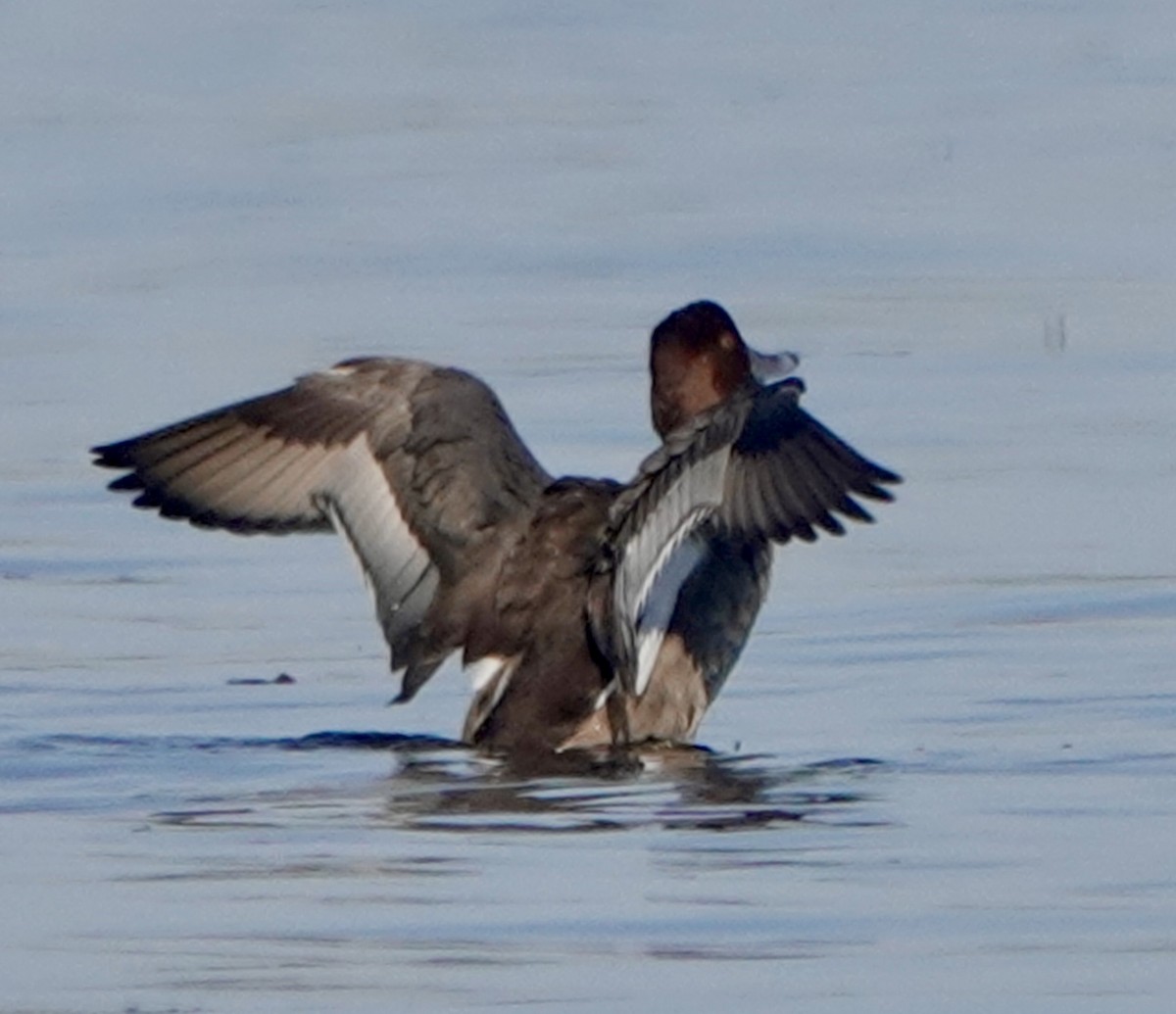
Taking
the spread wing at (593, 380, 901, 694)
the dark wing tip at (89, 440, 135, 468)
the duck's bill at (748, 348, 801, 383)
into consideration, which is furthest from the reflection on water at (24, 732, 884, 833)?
the duck's bill at (748, 348, 801, 383)

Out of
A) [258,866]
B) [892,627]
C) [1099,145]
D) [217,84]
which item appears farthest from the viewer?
[217,84]

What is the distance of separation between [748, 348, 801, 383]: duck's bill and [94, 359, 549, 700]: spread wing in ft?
3.54

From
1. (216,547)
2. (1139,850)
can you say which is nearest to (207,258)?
(216,547)

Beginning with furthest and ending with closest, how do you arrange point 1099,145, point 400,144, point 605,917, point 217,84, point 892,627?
point 217,84 < point 400,144 < point 1099,145 < point 892,627 < point 605,917

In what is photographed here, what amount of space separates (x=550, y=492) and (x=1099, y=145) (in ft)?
28.9

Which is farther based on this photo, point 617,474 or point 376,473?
point 617,474

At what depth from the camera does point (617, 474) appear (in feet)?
40.1

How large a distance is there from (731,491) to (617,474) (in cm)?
268

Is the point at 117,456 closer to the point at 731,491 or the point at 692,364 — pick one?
the point at 692,364

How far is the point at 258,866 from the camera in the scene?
7.95 metres

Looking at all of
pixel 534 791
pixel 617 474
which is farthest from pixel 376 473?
pixel 617 474

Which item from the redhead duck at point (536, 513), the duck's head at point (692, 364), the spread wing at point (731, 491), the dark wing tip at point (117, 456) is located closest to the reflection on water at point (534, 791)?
the redhead duck at point (536, 513)

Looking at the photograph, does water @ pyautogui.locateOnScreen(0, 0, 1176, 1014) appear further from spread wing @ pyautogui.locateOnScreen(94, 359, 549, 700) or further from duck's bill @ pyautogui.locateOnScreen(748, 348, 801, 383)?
duck's bill @ pyautogui.locateOnScreen(748, 348, 801, 383)

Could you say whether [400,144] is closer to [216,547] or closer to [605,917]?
[216,547]
